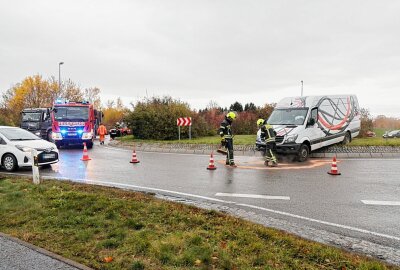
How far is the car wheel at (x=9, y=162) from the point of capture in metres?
11.0

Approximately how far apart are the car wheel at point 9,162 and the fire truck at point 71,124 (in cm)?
856

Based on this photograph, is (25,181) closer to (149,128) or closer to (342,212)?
(342,212)

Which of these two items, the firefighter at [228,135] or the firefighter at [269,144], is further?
the firefighter at [228,135]

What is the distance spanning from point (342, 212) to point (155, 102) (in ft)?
70.4

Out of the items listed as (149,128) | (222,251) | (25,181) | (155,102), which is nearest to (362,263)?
(222,251)

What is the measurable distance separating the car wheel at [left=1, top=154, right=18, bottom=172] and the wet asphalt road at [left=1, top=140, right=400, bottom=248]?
35cm

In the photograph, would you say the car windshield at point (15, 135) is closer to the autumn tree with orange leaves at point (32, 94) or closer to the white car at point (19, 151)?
the white car at point (19, 151)

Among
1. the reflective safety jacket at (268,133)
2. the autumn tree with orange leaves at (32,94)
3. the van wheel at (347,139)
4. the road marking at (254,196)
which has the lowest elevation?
the road marking at (254,196)

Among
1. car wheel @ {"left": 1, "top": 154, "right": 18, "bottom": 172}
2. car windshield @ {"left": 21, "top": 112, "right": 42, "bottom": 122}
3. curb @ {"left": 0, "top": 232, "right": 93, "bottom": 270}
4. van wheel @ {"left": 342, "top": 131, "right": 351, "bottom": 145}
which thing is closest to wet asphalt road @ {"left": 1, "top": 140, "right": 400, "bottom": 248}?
car wheel @ {"left": 1, "top": 154, "right": 18, "bottom": 172}

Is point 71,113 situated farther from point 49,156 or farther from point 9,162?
point 9,162

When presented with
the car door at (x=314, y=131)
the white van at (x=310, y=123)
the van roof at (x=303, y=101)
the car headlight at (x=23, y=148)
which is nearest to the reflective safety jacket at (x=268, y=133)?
the white van at (x=310, y=123)

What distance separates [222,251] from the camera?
406 centimetres

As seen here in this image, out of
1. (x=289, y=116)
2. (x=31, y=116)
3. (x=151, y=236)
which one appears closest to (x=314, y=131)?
(x=289, y=116)

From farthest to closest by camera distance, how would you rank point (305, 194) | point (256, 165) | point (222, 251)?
point (256, 165)
point (305, 194)
point (222, 251)
